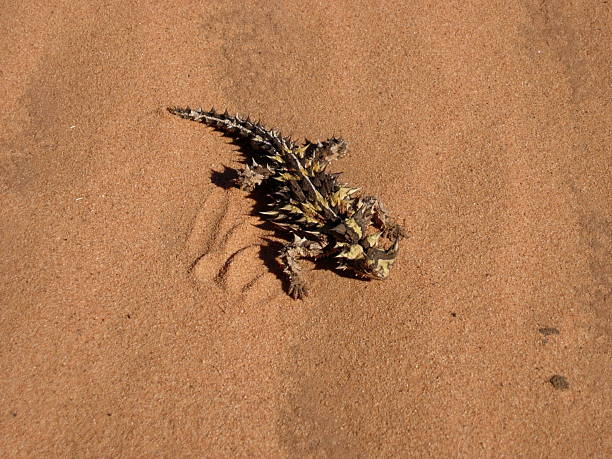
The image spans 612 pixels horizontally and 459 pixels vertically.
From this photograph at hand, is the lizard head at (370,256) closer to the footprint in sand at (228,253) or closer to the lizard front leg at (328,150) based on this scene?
the footprint in sand at (228,253)

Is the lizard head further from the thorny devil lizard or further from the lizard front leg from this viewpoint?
the lizard front leg

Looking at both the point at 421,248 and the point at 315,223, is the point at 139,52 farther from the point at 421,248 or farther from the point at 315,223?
the point at 421,248

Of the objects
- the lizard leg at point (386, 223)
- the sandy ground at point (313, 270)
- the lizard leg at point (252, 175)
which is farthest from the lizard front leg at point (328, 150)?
the lizard leg at point (386, 223)

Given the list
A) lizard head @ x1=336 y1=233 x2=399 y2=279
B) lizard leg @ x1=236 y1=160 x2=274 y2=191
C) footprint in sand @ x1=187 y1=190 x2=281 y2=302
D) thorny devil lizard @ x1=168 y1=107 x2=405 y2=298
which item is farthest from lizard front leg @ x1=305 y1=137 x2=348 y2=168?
lizard head @ x1=336 y1=233 x2=399 y2=279

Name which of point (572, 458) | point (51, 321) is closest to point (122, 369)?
point (51, 321)

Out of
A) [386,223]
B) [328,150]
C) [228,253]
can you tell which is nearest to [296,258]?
[228,253]

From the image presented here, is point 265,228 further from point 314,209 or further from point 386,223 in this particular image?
point 386,223
